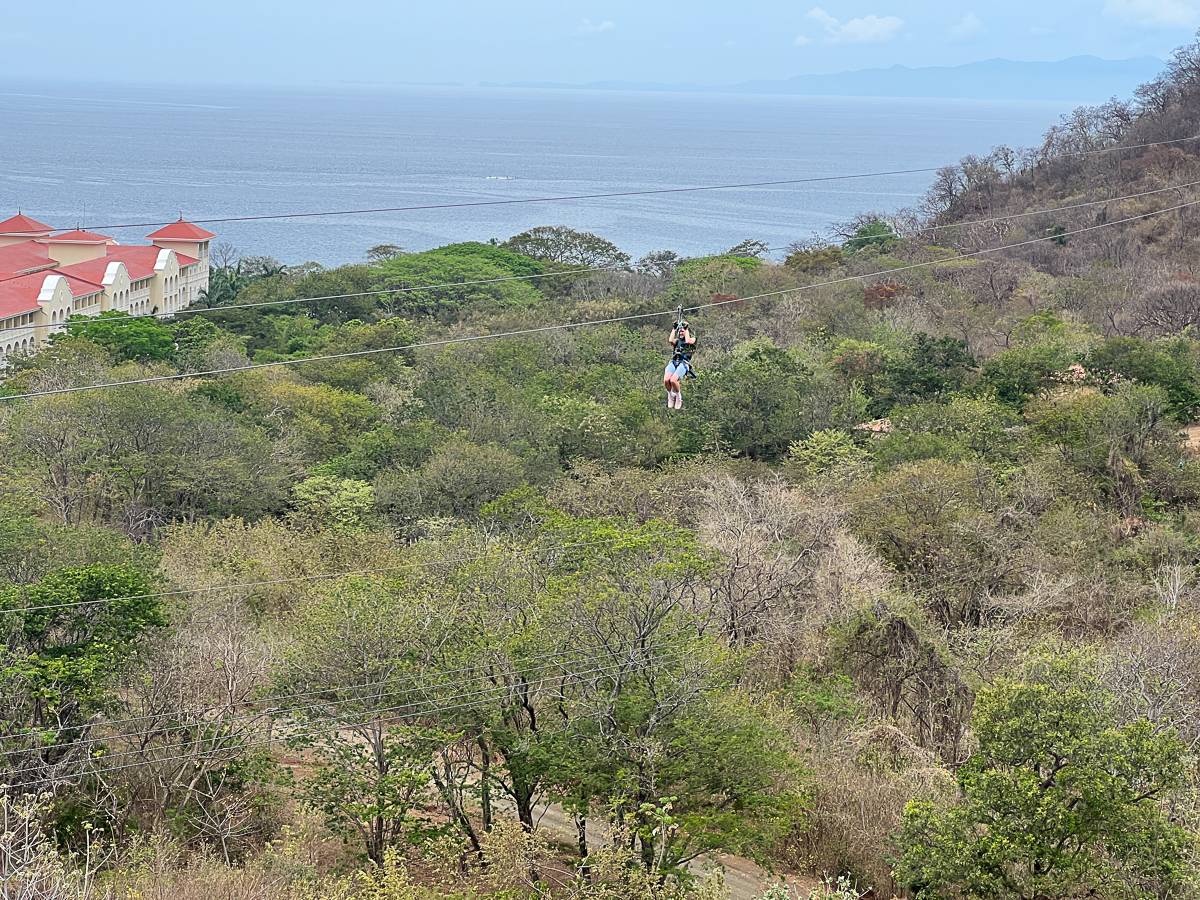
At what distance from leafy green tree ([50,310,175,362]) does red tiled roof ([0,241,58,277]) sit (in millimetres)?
11295

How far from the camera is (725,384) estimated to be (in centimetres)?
3309

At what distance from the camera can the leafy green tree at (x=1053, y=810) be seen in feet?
38.2

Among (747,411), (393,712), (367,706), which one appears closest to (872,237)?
(747,411)

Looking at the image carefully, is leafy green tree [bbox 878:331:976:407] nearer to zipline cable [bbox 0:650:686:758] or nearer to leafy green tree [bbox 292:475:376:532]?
leafy green tree [bbox 292:475:376:532]

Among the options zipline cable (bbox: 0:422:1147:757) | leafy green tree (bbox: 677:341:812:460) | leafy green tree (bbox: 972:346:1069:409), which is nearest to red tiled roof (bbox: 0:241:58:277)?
leafy green tree (bbox: 677:341:812:460)

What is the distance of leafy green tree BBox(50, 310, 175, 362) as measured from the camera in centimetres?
4222

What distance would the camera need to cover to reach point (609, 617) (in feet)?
49.1

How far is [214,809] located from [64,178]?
129 m

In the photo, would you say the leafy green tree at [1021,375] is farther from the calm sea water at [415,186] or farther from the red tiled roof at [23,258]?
the calm sea water at [415,186]

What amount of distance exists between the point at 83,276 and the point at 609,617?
47.0 meters

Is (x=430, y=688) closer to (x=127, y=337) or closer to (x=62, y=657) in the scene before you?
(x=62, y=657)

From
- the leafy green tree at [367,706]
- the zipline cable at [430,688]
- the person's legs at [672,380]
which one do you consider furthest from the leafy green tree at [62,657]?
the person's legs at [672,380]

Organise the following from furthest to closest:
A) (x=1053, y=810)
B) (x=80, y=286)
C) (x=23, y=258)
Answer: (x=23, y=258) < (x=80, y=286) < (x=1053, y=810)

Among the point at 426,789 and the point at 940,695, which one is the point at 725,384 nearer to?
the point at 940,695
